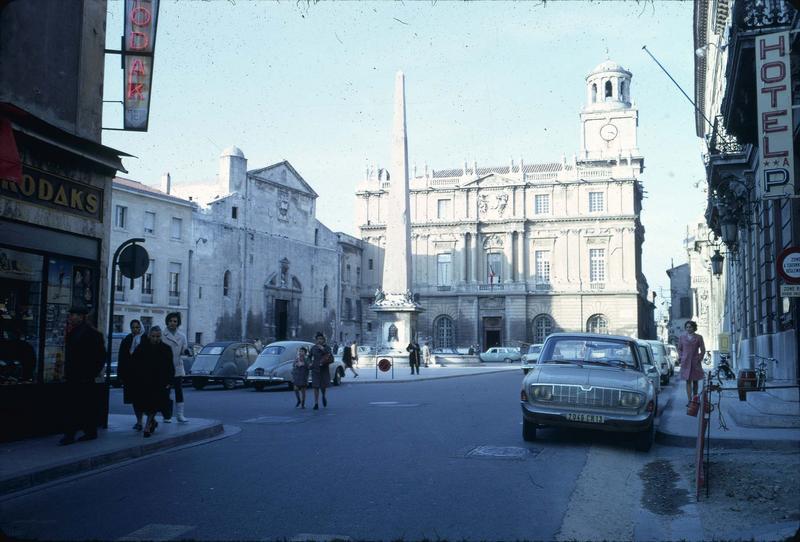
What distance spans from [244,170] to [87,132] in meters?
44.8

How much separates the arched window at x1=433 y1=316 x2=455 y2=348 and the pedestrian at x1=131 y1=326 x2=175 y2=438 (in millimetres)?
61588

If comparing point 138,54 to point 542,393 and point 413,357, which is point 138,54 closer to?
point 542,393

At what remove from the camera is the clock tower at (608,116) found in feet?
234

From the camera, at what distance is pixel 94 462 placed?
8922 mm

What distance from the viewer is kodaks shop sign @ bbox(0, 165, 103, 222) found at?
995cm

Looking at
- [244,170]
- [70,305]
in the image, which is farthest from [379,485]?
[244,170]

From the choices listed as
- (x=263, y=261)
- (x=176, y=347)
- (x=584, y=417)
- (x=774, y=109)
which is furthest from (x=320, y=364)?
(x=263, y=261)

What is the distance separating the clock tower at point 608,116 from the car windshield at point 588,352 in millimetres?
62251

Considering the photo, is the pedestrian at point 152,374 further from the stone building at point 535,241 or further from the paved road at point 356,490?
the stone building at point 535,241

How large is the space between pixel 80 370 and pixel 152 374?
1.25 m

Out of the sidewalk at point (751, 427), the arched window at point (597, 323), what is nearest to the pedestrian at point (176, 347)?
the sidewalk at point (751, 427)

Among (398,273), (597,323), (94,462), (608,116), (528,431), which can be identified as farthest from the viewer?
(608,116)

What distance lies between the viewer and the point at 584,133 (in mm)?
72875

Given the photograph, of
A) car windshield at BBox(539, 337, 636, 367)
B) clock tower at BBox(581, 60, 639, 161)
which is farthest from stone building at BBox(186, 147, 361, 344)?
car windshield at BBox(539, 337, 636, 367)
